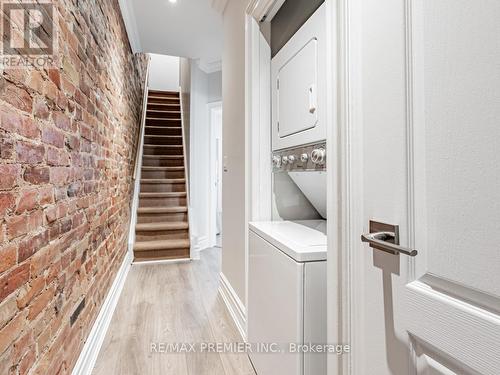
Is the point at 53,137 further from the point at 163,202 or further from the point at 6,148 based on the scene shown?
the point at 163,202

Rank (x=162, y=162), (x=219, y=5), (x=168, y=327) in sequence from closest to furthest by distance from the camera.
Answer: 1. (x=168, y=327)
2. (x=219, y=5)
3. (x=162, y=162)

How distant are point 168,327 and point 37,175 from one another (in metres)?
1.43

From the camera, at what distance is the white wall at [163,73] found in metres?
7.07

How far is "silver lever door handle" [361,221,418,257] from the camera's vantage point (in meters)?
0.59

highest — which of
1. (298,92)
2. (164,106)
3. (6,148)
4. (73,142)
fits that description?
(164,106)

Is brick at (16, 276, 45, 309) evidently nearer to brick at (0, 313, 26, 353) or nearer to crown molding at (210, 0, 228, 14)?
brick at (0, 313, 26, 353)

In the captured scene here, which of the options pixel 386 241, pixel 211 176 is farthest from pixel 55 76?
pixel 211 176

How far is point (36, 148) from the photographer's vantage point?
101 cm

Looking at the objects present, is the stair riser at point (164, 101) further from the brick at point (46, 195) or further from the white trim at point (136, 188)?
the brick at point (46, 195)

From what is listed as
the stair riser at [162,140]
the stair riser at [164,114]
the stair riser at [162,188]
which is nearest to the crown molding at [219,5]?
the stair riser at [162,188]

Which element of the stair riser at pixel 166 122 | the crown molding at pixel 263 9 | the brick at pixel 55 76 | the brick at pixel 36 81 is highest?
the stair riser at pixel 166 122

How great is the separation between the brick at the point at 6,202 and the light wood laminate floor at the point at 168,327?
1172 millimetres

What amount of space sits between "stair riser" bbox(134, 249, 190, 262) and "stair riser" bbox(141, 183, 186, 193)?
120 cm

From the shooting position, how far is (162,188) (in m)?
4.59
